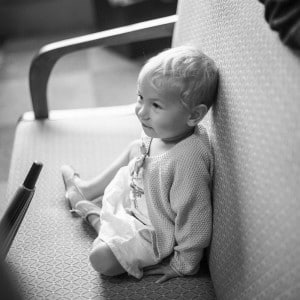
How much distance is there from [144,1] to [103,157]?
5.28 ft

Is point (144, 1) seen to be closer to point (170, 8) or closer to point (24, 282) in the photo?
point (170, 8)

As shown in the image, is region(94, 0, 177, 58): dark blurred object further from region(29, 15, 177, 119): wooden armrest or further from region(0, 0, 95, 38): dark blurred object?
region(29, 15, 177, 119): wooden armrest

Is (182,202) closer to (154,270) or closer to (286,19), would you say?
(154,270)

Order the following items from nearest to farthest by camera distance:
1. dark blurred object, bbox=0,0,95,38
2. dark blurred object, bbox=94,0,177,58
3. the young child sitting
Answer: the young child sitting
dark blurred object, bbox=94,0,177,58
dark blurred object, bbox=0,0,95,38

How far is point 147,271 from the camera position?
104 cm

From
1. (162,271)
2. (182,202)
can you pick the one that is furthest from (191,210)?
(162,271)

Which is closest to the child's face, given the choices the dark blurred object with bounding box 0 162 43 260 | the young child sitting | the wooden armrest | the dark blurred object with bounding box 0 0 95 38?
the young child sitting

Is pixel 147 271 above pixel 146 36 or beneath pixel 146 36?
beneath

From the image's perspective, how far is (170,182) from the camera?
1017 millimetres

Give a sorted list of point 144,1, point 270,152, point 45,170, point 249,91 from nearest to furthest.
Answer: point 270,152 → point 249,91 → point 45,170 → point 144,1

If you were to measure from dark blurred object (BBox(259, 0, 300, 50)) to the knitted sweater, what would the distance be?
337mm

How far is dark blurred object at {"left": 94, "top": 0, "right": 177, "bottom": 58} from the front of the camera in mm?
2834

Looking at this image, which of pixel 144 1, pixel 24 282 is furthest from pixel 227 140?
pixel 144 1

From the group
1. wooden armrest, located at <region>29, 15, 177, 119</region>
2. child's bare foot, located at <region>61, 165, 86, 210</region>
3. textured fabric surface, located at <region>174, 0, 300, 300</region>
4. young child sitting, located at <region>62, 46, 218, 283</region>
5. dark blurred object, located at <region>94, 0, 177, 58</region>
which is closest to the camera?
textured fabric surface, located at <region>174, 0, 300, 300</region>
